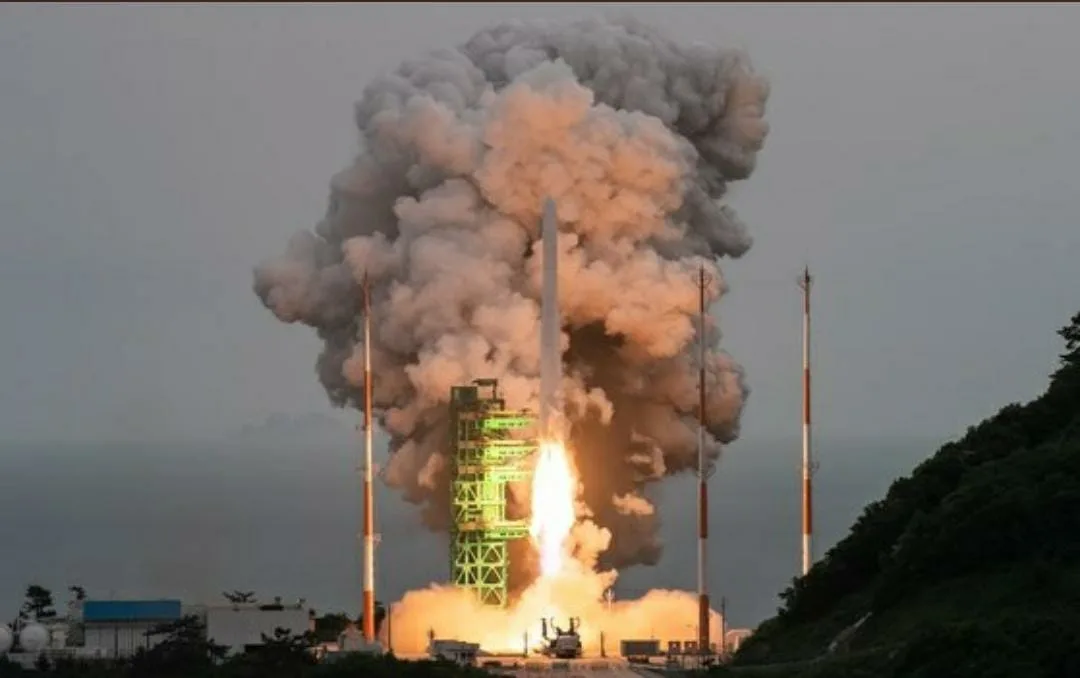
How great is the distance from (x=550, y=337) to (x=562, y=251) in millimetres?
3750

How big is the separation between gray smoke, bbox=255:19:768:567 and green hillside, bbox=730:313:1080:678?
1627 centimetres

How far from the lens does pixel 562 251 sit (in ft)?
253

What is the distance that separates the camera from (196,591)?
4843 inches

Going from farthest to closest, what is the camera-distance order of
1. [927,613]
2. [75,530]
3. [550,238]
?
[75,530]
[550,238]
[927,613]

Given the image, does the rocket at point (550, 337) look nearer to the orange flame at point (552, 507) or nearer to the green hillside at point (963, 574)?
the orange flame at point (552, 507)

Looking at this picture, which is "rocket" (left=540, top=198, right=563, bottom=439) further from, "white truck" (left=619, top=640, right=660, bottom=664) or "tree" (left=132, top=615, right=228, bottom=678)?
"tree" (left=132, top=615, right=228, bottom=678)

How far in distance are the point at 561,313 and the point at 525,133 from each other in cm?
467

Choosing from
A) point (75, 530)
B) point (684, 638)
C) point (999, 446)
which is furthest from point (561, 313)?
point (75, 530)

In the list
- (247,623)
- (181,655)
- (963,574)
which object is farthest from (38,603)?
(963,574)

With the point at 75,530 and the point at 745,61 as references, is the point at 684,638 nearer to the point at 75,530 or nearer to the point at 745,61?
the point at 745,61

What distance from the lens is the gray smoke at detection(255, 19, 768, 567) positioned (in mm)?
76625

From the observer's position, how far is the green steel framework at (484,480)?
75.5m

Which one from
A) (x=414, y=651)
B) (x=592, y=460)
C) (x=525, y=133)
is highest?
(x=525, y=133)

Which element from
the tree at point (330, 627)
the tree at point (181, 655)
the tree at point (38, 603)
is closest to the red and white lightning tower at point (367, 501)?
the tree at point (330, 627)
